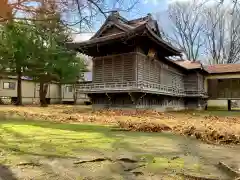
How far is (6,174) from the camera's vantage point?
449 centimetres

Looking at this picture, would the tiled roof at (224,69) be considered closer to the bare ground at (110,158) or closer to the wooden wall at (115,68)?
the wooden wall at (115,68)

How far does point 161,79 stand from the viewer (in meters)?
27.7

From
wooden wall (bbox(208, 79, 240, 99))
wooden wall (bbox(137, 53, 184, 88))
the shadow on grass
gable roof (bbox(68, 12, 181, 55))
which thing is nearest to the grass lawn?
the shadow on grass

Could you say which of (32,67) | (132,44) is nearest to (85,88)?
(132,44)

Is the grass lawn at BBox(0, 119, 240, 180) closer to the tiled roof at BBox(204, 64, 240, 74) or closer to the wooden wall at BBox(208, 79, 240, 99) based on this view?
the wooden wall at BBox(208, 79, 240, 99)

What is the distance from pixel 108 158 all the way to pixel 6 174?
6.23 ft

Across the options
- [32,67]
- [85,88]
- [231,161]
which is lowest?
[231,161]

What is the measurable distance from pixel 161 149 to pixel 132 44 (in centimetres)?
1649

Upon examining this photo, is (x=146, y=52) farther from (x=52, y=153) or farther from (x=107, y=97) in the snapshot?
(x=52, y=153)

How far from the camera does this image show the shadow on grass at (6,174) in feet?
14.1

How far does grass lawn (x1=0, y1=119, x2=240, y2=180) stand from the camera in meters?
4.59

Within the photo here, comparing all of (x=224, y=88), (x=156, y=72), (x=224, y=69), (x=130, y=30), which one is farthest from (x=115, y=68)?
(x=224, y=88)

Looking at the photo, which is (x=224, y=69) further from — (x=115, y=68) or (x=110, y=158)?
(x=110, y=158)

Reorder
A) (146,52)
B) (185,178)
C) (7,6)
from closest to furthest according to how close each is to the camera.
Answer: (185,178) → (7,6) → (146,52)
